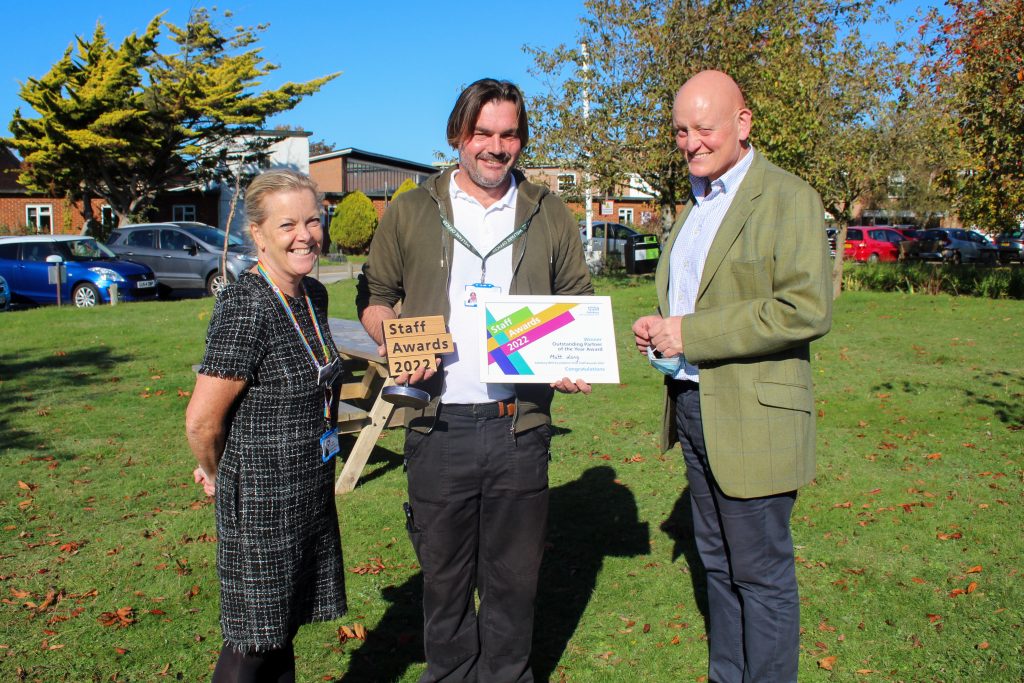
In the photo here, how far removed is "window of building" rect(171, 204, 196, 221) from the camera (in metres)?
43.3

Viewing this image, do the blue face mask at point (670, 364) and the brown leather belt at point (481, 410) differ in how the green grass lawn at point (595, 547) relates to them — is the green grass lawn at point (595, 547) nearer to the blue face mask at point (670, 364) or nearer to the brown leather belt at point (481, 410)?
the brown leather belt at point (481, 410)

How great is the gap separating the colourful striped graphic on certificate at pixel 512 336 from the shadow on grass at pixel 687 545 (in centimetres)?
184

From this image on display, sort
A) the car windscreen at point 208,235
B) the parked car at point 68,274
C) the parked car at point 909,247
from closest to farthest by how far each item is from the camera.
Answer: the parked car at point 68,274, the car windscreen at point 208,235, the parked car at point 909,247

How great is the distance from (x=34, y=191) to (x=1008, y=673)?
1636 inches

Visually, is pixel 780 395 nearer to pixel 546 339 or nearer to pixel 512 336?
pixel 546 339

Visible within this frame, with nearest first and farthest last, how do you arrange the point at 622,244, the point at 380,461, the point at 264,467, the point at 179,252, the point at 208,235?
the point at 264,467 → the point at 380,461 → the point at 179,252 → the point at 208,235 → the point at 622,244

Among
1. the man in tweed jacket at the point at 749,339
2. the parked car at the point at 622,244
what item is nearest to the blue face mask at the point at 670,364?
the man in tweed jacket at the point at 749,339

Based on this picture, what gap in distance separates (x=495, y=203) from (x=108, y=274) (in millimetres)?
18559

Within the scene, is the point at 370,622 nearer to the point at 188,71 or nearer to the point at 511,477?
the point at 511,477

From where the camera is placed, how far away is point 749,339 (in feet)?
9.00

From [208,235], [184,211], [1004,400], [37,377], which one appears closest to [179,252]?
[208,235]

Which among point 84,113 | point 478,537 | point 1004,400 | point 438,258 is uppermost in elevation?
point 84,113

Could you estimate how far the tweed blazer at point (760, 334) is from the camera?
2.72 m

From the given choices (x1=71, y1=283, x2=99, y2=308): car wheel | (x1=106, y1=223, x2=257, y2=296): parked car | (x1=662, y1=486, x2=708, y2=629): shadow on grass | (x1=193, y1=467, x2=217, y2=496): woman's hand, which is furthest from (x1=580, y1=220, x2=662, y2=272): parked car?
(x1=71, y1=283, x2=99, y2=308): car wheel
